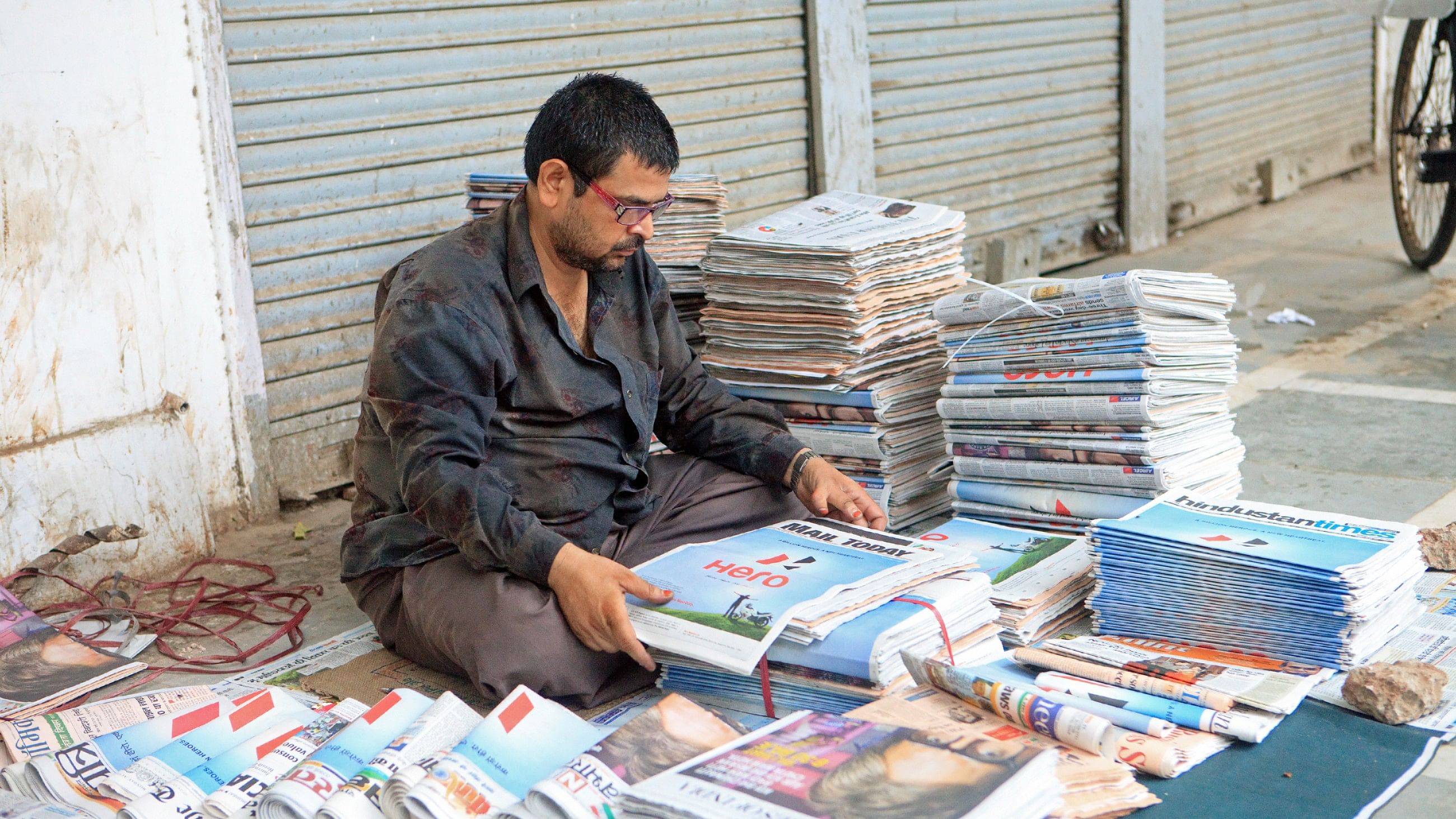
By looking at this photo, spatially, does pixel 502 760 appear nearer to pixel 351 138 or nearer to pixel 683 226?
pixel 683 226

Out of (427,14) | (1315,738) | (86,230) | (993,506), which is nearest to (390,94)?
(427,14)

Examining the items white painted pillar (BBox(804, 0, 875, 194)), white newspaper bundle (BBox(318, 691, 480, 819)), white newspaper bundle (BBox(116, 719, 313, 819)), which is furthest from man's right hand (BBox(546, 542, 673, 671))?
white painted pillar (BBox(804, 0, 875, 194))

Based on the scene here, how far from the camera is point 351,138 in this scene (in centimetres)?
400

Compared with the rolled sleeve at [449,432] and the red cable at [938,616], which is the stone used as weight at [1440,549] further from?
the rolled sleeve at [449,432]

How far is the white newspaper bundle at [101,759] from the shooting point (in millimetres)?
2180

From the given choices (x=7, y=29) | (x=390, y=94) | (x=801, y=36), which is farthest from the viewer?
(x=801, y=36)

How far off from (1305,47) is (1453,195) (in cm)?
322

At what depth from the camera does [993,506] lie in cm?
332

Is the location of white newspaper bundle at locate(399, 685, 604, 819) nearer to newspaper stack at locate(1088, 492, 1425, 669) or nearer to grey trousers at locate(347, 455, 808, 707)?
grey trousers at locate(347, 455, 808, 707)

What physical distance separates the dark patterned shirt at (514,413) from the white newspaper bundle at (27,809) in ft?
2.41

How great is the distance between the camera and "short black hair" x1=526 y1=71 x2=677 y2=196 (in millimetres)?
2498

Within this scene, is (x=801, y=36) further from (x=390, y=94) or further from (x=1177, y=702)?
(x=1177, y=702)

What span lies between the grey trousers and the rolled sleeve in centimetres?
8

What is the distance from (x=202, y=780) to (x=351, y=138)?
2.28m
